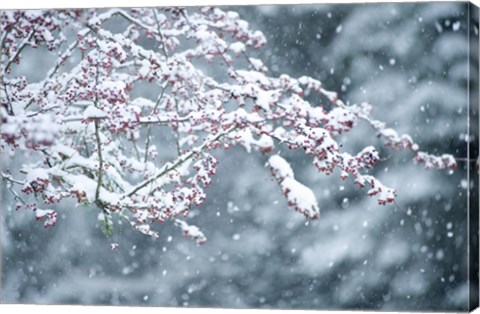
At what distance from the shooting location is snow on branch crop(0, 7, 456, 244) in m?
Result: 5.46

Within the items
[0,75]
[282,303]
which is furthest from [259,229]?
[0,75]

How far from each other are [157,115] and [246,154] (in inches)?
19.1

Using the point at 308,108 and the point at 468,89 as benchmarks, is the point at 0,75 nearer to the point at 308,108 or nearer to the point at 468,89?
the point at 308,108

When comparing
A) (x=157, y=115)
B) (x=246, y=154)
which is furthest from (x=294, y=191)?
(x=157, y=115)

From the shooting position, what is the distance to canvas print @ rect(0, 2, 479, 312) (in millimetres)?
5355

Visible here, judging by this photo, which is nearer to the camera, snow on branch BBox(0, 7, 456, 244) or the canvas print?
the canvas print

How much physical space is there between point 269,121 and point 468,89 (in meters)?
0.95

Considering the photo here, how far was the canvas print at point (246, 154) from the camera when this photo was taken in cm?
536

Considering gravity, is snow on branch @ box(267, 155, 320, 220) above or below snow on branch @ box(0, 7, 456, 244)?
below

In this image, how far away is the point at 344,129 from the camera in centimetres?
544

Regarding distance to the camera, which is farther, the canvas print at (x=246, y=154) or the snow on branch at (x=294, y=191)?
the snow on branch at (x=294, y=191)

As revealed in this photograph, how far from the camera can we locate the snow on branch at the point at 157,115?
5457 millimetres

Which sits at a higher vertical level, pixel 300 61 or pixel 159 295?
pixel 300 61

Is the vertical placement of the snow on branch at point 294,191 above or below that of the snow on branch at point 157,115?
below
